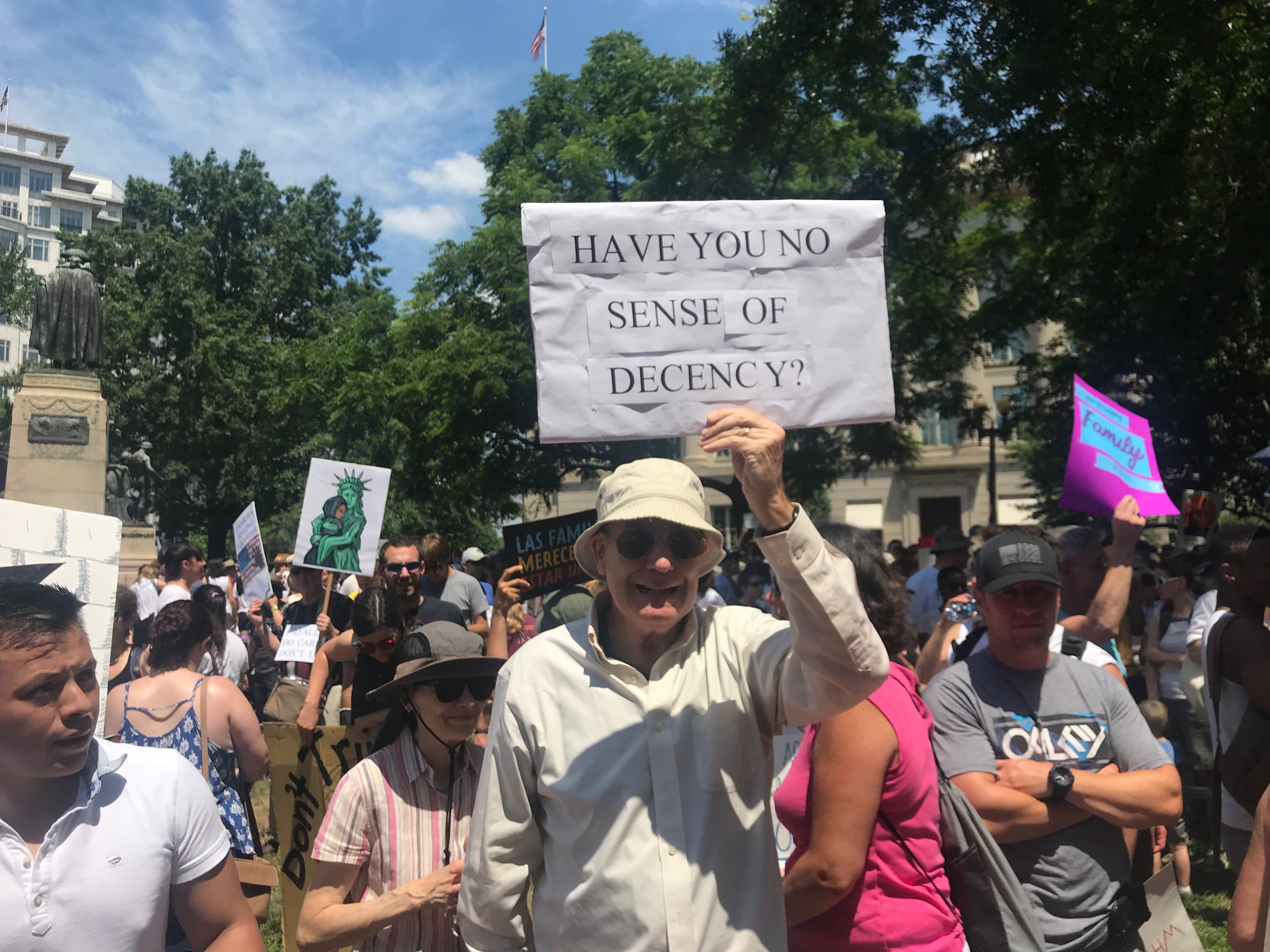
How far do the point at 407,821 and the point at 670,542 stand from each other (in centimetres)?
127

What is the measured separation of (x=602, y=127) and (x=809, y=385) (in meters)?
24.4

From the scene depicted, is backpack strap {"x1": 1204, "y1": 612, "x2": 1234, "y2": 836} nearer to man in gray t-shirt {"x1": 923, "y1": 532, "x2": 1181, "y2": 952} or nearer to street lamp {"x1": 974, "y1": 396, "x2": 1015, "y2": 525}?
man in gray t-shirt {"x1": 923, "y1": 532, "x2": 1181, "y2": 952}

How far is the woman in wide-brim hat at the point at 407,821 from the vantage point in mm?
2980

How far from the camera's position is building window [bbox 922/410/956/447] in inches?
2018

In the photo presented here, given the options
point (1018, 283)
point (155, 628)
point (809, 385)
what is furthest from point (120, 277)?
point (809, 385)

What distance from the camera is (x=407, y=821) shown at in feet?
10.2

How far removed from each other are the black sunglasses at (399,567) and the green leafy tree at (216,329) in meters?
29.8

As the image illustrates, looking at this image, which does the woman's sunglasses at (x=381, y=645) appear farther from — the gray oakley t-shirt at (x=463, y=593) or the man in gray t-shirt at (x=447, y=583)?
the gray oakley t-shirt at (x=463, y=593)

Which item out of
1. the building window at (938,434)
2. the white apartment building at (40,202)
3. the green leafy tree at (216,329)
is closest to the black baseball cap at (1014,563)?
the green leafy tree at (216,329)

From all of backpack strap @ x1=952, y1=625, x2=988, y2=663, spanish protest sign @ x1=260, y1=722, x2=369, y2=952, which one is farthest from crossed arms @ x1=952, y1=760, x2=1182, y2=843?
spanish protest sign @ x1=260, y1=722, x2=369, y2=952

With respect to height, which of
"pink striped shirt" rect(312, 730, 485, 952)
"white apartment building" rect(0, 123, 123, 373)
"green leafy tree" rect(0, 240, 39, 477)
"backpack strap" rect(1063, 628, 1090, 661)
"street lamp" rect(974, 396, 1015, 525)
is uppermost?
"white apartment building" rect(0, 123, 123, 373)

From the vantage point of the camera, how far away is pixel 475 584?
8.41m

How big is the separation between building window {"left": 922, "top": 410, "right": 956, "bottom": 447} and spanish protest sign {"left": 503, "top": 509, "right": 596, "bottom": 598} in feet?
150

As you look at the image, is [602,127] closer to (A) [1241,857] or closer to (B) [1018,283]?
(B) [1018,283]
